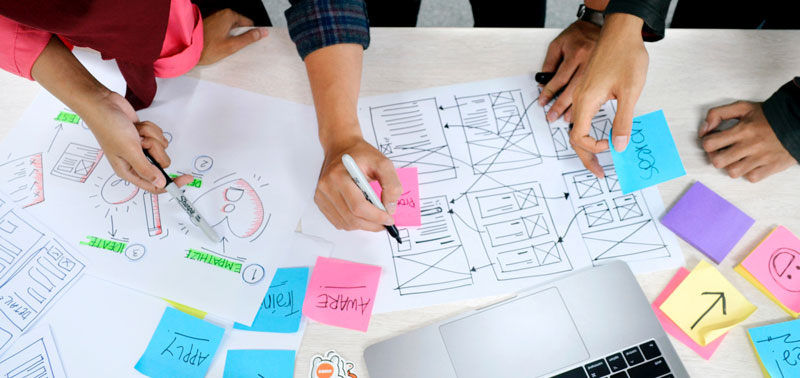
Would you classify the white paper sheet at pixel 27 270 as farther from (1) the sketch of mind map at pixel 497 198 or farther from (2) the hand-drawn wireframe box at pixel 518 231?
(2) the hand-drawn wireframe box at pixel 518 231

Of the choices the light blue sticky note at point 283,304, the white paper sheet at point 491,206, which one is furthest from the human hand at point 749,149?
the light blue sticky note at point 283,304

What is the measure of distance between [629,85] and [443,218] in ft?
1.02

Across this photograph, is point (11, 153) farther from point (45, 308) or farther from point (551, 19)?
point (551, 19)

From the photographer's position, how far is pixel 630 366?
56 centimetres

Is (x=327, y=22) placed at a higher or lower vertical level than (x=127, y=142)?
higher

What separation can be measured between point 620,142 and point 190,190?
61 centimetres

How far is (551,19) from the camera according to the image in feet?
5.15

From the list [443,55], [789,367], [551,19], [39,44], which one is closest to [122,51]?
[39,44]

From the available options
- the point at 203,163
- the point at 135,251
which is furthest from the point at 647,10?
the point at 135,251

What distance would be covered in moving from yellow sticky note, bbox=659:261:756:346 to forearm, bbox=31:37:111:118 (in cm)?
83

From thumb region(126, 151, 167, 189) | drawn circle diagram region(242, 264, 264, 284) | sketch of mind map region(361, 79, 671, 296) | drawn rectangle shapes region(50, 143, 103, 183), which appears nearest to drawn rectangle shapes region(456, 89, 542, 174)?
sketch of mind map region(361, 79, 671, 296)

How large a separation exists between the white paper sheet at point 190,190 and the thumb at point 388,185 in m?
0.13

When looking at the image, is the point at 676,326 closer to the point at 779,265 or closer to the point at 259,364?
the point at 779,265

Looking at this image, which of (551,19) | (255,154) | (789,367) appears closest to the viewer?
(789,367)
